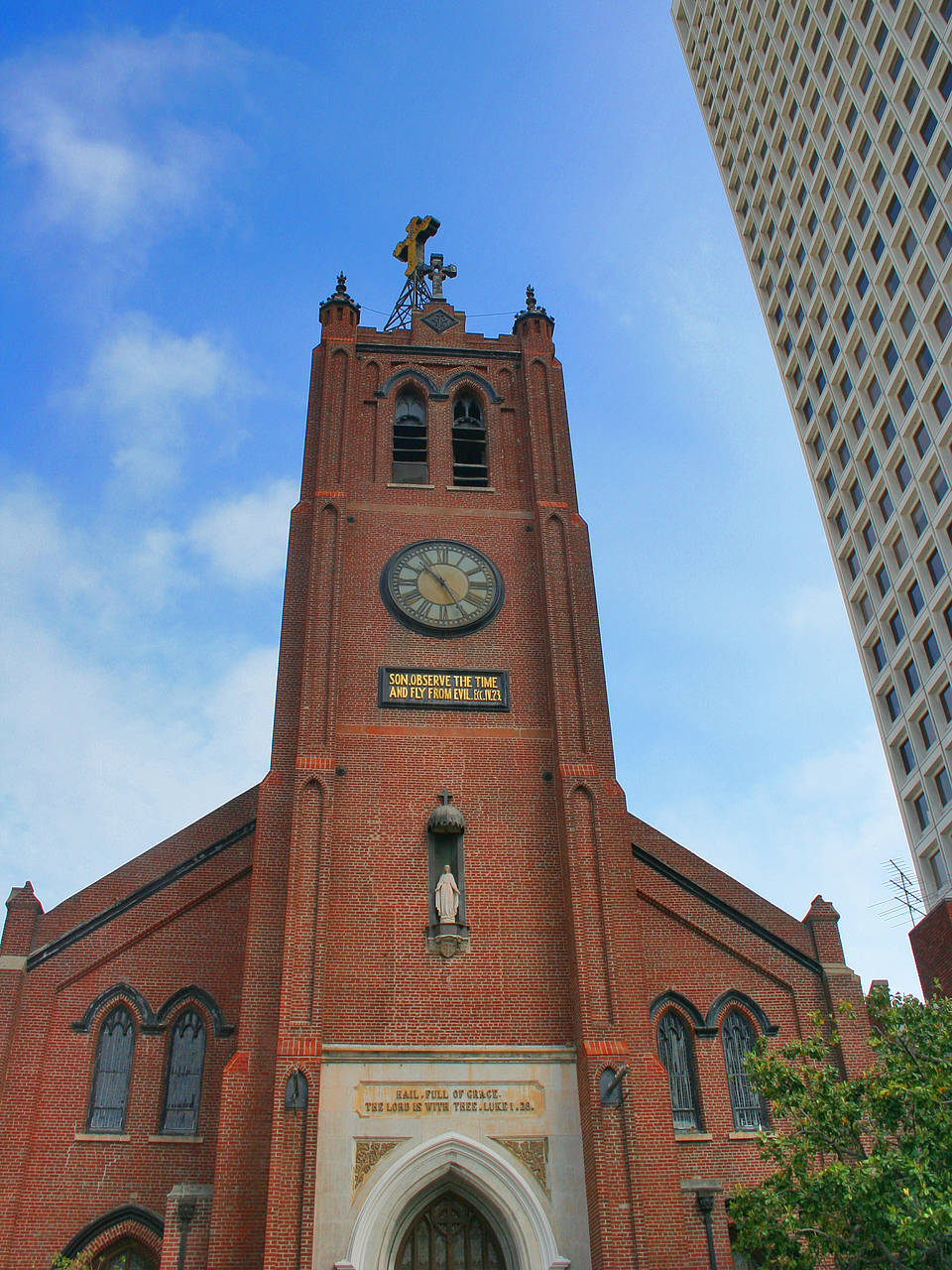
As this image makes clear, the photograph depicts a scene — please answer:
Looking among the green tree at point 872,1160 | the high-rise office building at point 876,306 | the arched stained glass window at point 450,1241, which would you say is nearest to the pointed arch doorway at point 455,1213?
the arched stained glass window at point 450,1241

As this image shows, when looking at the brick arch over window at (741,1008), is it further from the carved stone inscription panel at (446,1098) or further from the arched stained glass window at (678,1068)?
the carved stone inscription panel at (446,1098)

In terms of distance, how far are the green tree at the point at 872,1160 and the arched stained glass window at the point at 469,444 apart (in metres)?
14.7

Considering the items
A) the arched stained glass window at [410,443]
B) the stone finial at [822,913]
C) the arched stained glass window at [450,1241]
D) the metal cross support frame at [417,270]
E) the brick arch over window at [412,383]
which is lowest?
the arched stained glass window at [450,1241]

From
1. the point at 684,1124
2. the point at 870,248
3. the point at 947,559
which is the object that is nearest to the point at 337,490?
the point at 684,1124

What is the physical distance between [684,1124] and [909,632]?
17.3m

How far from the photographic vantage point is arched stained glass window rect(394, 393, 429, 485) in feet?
87.5

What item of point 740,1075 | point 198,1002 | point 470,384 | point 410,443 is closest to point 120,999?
point 198,1002

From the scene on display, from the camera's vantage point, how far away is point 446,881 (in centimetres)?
1986

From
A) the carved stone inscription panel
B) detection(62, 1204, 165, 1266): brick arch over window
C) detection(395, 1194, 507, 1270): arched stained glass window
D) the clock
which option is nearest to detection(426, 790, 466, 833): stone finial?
the clock

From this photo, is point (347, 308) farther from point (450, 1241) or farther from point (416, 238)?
point (450, 1241)

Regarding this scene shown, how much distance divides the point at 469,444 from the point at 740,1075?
14.9 meters

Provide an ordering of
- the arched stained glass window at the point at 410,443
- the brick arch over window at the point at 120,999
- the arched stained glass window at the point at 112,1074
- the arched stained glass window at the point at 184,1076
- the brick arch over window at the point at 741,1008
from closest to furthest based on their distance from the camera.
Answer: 1. the arched stained glass window at the point at 112,1074
2. the arched stained glass window at the point at 184,1076
3. the brick arch over window at the point at 120,999
4. the brick arch over window at the point at 741,1008
5. the arched stained glass window at the point at 410,443

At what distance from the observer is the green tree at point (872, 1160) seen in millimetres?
12930

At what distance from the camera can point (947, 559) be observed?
30266 mm
